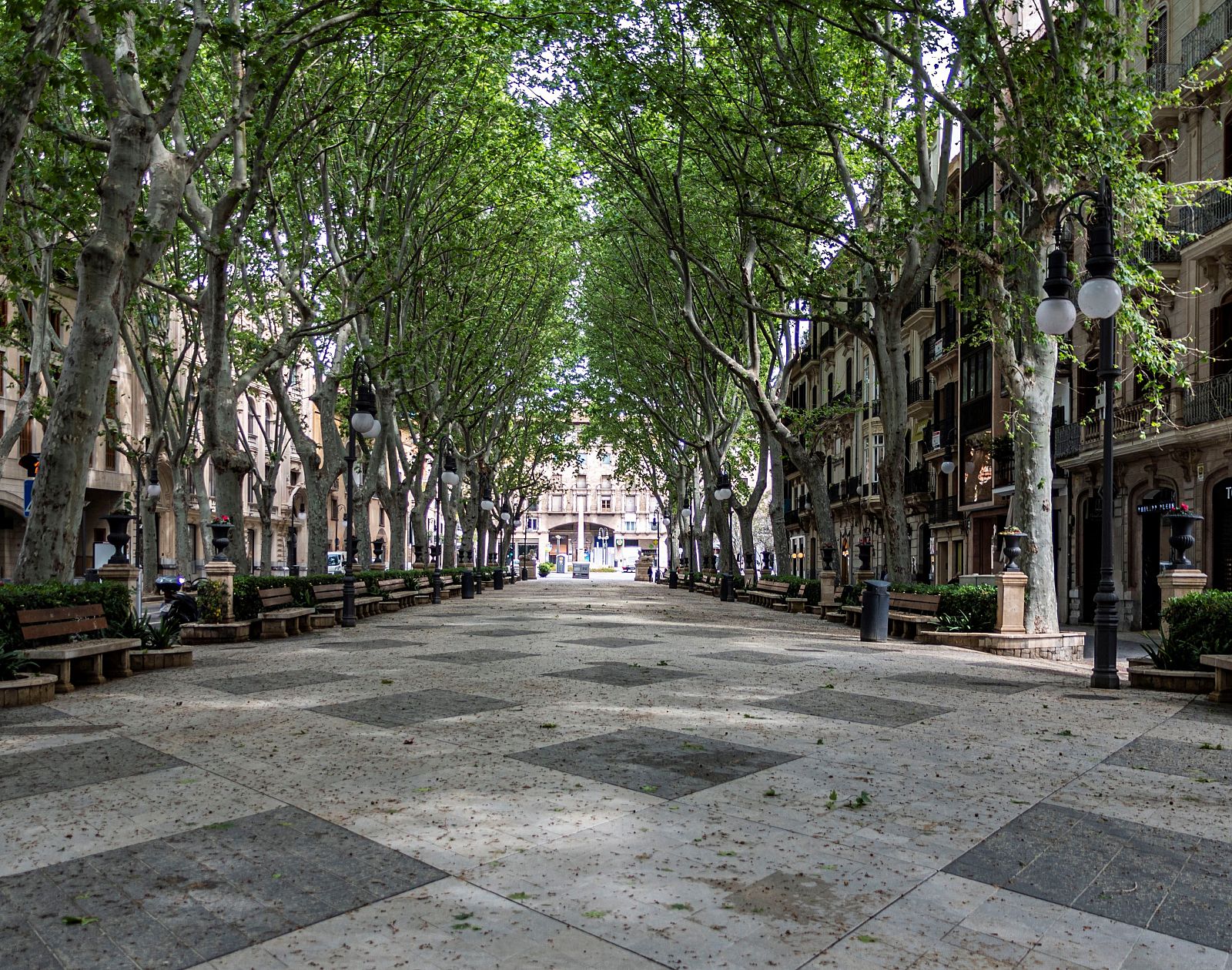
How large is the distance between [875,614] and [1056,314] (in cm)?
651

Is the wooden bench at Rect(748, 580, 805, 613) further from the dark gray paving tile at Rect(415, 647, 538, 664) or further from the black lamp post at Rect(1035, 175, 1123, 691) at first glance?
the black lamp post at Rect(1035, 175, 1123, 691)

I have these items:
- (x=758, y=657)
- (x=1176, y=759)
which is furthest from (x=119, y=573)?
(x=1176, y=759)

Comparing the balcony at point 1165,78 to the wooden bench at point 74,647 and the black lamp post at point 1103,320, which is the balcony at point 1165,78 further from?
the wooden bench at point 74,647

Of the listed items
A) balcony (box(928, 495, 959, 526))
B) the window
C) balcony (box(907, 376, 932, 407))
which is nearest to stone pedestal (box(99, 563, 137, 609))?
the window

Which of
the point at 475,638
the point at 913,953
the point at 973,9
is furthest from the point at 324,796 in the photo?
the point at 973,9

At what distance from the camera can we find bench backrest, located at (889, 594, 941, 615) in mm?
16969

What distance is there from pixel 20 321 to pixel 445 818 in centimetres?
2790

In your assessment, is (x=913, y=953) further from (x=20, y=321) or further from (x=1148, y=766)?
(x=20, y=321)

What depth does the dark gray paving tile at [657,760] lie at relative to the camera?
6.20 metres

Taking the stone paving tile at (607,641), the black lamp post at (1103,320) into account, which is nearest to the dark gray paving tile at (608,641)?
the stone paving tile at (607,641)

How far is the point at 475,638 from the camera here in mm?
16234

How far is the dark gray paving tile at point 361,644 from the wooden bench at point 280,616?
68 centimetres

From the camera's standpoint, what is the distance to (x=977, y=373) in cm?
3550

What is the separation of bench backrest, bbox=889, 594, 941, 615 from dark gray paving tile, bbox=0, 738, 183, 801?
12802mm
